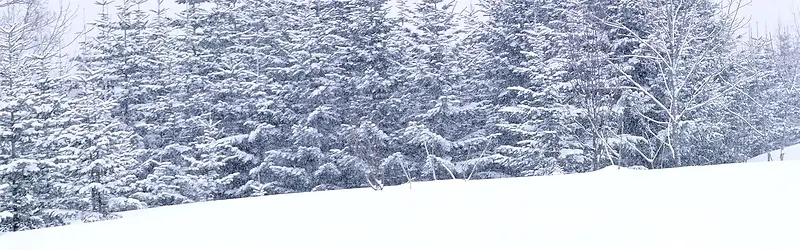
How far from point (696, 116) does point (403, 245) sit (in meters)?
16.8

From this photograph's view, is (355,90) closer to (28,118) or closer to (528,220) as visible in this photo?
(28,118)

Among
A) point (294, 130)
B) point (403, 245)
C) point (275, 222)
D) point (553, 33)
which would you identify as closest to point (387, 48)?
point (294, 130)

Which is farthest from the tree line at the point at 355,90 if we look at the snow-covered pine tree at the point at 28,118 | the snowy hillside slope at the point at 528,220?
the snowy hillside slope at the point at 528,220

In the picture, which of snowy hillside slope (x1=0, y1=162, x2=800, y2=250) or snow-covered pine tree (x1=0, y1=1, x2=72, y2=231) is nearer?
snowy hillside slope (x1=0, y1=162, x2=800, y2=250)

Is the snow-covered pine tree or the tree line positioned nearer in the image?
the snow-covered pine tree

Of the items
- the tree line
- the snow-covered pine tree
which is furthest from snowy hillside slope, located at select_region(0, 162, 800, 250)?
the tree line

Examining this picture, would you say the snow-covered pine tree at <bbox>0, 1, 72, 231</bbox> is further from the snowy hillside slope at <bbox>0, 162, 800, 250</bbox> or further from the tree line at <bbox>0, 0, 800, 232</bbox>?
the tree line at <bbox>0, 0, 800, 232</bbox>

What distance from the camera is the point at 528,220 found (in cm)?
434

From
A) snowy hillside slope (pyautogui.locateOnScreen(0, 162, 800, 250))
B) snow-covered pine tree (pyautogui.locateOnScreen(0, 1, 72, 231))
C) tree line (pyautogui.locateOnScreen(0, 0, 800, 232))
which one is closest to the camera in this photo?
snowy hillside slope (pyautogui.locateOnScreen(0, 162, 800, 250))

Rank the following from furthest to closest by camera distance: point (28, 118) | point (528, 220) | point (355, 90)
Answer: point (355, 90)
point (28, 118)
point (528, 220)

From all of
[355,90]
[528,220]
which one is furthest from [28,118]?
[355,90]

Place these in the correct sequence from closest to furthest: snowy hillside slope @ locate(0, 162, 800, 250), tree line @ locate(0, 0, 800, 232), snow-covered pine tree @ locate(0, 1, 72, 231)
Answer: snowy hillside slope @ locate(0, 162, 800, 250), snow-covered pine tree @ locate(0, 1, 72, 231), tree line @ locate(0, 0, 800, 232)

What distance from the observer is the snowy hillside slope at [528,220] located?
3592 millimetres

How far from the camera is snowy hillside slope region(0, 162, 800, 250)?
3592 mm
